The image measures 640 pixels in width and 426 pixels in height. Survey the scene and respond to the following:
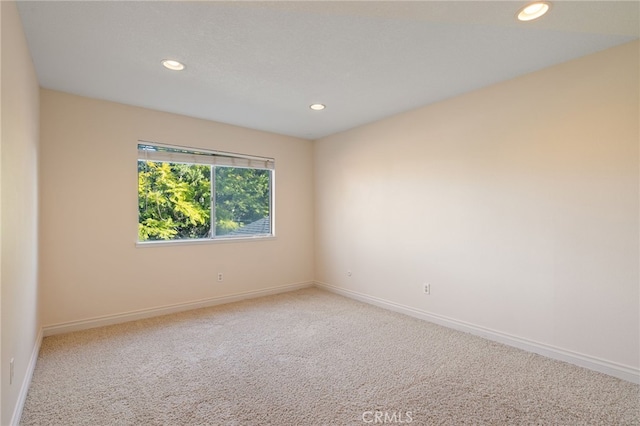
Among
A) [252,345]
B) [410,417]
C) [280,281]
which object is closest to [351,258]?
[280,281]

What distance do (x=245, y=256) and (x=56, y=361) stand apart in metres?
2.22

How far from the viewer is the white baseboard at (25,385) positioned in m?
1.73

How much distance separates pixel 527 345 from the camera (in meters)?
2.69

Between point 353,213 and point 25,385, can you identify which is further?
point 353,213

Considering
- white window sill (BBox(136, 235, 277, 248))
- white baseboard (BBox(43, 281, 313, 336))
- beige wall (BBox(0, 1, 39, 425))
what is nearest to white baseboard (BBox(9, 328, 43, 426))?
beige wall (BBox(0, 1, 39, 425))

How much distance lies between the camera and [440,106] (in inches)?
131

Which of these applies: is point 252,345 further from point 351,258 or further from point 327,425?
point 351,258

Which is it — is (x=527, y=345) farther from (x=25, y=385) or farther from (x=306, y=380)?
(x=25, y=385)

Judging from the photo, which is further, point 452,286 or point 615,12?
point 452,286

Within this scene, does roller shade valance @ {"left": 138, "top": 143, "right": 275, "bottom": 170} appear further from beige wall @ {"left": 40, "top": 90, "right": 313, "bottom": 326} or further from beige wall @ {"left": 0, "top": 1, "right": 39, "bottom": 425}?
beige wall @ {"left": 0, "top": 1, "right": 39, "bottom": 425}

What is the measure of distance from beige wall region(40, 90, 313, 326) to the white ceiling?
1.11 feet

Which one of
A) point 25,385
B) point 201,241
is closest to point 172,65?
point 201,241

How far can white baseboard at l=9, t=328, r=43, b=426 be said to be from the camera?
5.68ft

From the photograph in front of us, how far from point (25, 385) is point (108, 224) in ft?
5.47
